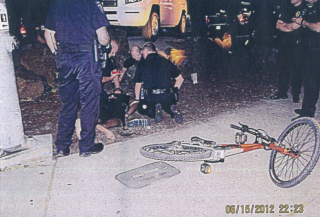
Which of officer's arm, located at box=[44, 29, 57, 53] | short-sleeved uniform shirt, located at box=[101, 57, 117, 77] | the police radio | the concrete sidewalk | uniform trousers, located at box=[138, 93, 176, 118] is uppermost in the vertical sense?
officer's arm, located at box=[44, 29, 57, 53]

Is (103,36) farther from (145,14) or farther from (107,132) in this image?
(145,14)

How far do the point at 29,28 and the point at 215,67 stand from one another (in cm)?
653

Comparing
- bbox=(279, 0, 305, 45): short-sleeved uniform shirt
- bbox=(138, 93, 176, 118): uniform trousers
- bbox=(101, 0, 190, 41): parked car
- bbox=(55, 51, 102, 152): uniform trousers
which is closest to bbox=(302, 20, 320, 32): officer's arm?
bbox=(279, 0, 305, 45): short-sleeved uniform shirt

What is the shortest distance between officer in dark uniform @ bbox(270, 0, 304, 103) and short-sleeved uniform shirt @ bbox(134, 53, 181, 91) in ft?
8.06

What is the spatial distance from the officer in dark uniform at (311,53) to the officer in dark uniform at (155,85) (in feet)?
7.56

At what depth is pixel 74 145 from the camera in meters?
5.11

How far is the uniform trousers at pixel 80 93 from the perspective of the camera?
4.27m

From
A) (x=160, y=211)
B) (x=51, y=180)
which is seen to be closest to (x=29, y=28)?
(x=51, y=180)

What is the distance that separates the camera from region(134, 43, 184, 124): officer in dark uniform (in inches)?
238

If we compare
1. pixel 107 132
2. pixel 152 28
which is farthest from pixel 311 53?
pixel 152 28

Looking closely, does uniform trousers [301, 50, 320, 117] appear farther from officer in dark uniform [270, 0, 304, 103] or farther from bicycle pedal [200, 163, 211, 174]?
bicycle pedal [200, 163, 211, 174]

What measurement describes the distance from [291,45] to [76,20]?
4.46 meters

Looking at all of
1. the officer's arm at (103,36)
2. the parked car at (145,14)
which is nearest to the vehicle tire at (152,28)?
the parked car at (145,14)

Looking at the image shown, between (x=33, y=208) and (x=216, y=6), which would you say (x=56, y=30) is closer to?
(x=33, y=208)
